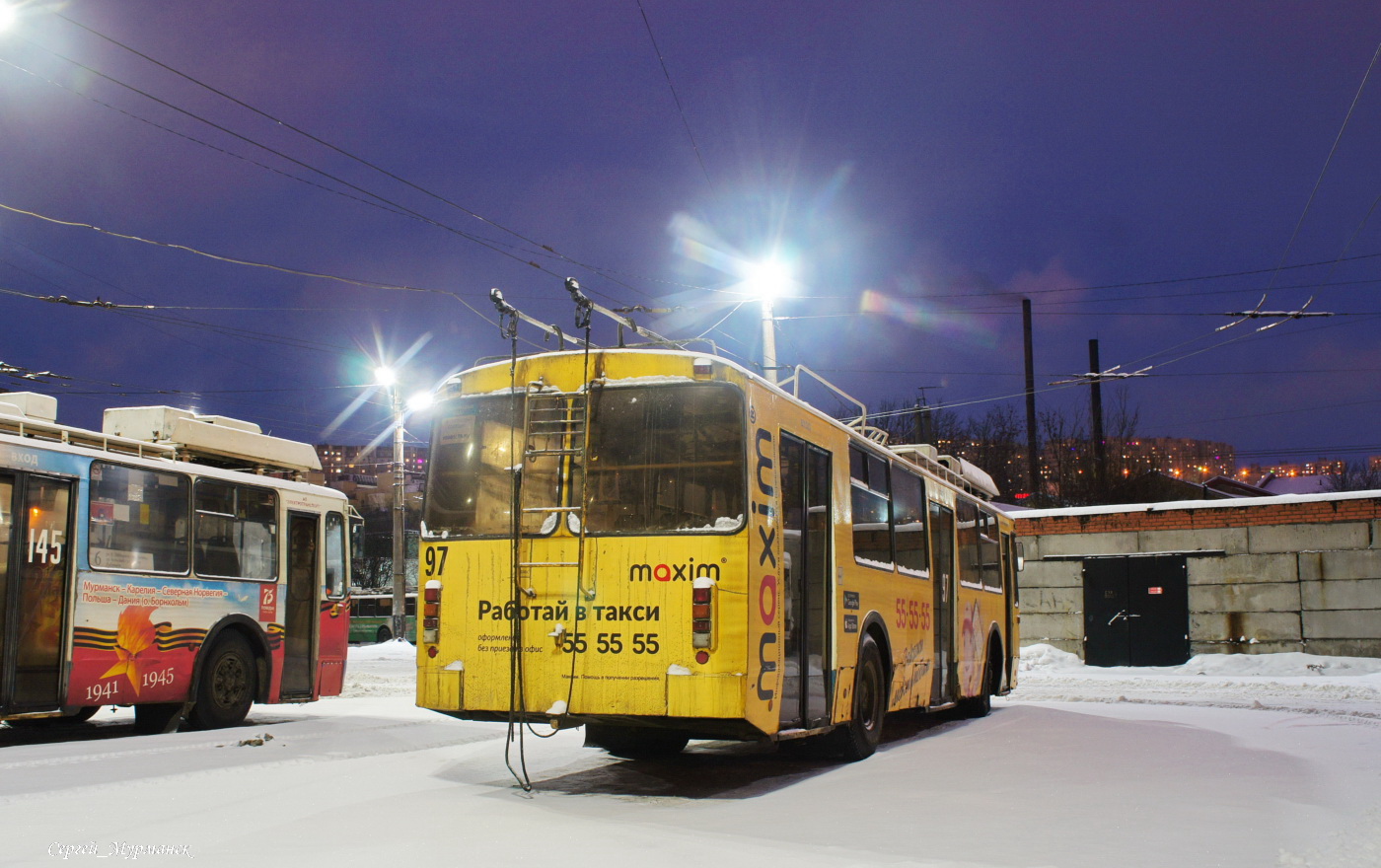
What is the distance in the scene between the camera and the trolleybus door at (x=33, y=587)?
10789mm

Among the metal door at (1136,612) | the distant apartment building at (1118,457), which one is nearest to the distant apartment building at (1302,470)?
the distant apartment building at (1118,457)

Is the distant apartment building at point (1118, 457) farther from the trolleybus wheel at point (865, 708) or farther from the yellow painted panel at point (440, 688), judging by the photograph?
the yellow painted panel at point (440, 688)

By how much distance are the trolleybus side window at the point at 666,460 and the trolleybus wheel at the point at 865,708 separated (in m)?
3.02

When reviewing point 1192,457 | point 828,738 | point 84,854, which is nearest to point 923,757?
point 828,738

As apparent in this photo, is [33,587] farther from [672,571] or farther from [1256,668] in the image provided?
[1256,668]

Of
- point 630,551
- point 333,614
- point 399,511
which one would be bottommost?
point 333,614

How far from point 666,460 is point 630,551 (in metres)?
0.71

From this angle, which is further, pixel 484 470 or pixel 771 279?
pixel 771 279

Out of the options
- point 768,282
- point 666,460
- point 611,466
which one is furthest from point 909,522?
point 768,282

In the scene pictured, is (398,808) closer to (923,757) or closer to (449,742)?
(449,742)

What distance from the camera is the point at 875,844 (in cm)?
652

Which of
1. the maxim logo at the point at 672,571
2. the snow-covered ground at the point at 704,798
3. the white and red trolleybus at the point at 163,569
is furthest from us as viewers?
the white and red trolleybus at the point at 163,569

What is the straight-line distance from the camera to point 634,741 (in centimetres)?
1065

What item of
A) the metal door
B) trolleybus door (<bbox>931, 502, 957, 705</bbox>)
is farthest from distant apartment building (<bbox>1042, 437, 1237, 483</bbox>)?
trolleybus door (<bbox>931, 502, 957, 705</bbox>)
